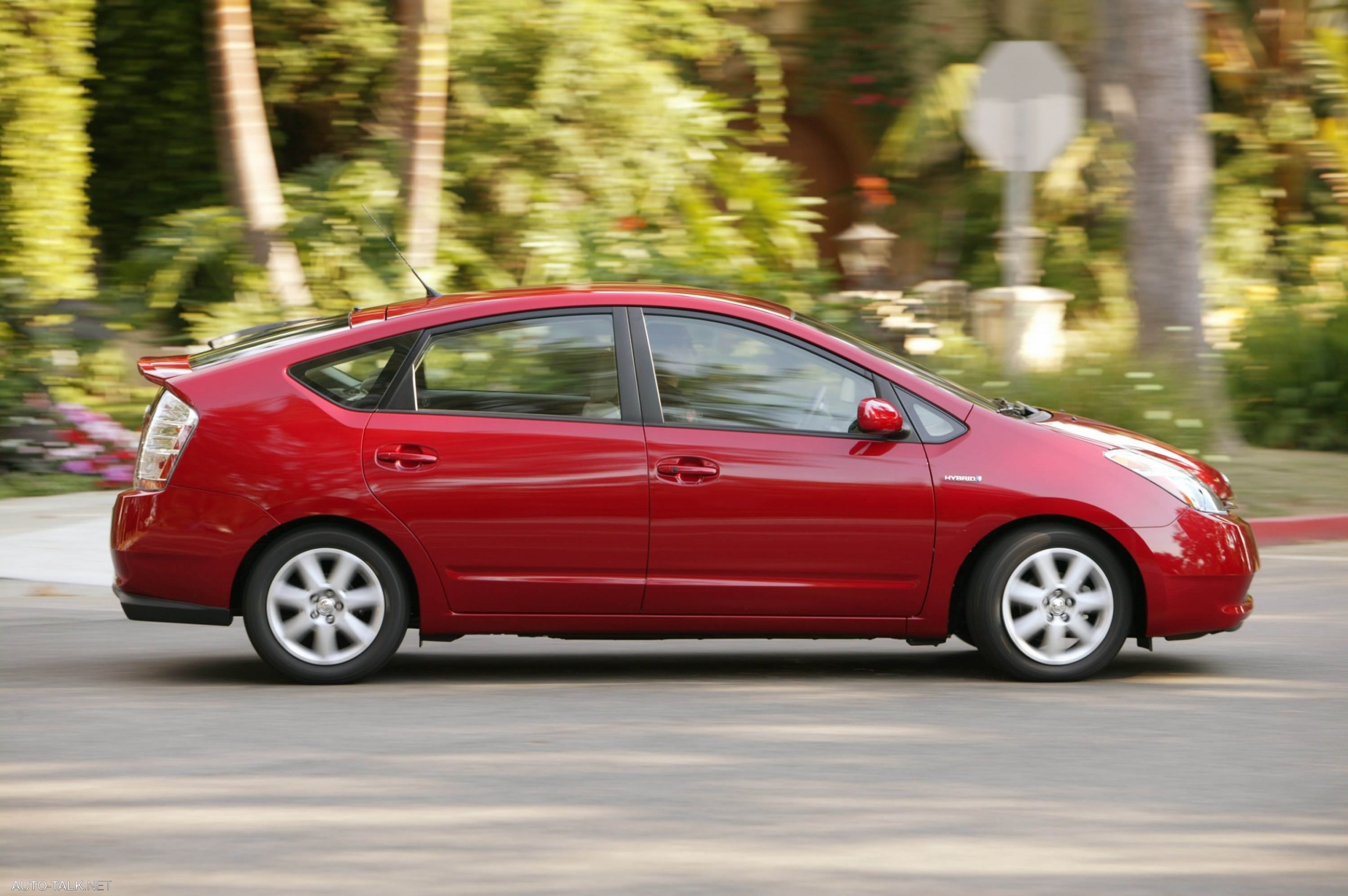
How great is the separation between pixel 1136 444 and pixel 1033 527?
2.11 feet

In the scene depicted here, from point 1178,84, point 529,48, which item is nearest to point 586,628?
point 1178,84

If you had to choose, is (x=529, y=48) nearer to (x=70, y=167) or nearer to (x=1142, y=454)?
(x=70, y=167)

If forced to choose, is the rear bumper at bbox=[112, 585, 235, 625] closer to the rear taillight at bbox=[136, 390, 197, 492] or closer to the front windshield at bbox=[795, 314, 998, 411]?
the rear taillight at bbox=[136, 390, 197, 492]

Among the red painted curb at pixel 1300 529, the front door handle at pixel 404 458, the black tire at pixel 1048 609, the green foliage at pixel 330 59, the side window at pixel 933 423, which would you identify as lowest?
the black tire at pixel 1048 609

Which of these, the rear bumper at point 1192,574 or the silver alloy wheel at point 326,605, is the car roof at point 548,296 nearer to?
the silver alloy wheel at point 326,605

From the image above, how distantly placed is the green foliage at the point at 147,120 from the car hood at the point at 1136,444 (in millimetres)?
11907

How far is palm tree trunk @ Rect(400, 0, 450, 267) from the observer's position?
48.3ft

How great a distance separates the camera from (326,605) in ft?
22.2

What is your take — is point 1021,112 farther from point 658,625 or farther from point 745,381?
point 658,625

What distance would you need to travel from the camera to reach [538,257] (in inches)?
598

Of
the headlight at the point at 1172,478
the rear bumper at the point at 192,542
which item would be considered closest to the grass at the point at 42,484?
the rear bumper at the point at 192,542

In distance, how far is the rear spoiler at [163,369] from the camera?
692 centimetres

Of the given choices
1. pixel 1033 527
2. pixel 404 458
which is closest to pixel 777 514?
pixel 1033 527

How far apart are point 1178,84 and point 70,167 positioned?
9074mm
